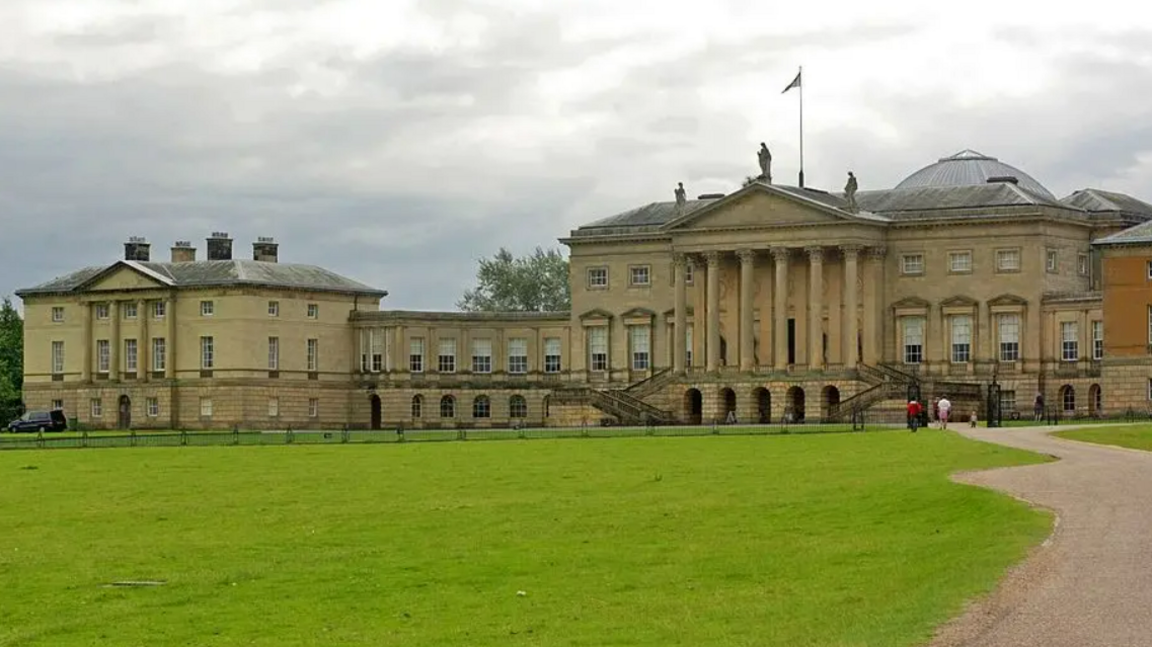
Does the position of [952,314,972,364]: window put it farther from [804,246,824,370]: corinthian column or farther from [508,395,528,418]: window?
[508,395,528,418]: window

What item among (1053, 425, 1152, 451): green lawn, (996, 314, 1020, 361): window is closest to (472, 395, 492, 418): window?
(996, 314, 1020, 361): window

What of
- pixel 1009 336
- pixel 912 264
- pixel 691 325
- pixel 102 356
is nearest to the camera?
pixel 1009 336

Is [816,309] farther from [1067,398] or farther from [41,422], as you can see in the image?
[41,422]

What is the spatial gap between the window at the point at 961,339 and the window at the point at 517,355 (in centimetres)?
2757

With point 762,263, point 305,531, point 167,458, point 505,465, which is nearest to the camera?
point 305,531

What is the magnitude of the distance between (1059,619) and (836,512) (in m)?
18.7

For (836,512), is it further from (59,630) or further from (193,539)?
(59,630)

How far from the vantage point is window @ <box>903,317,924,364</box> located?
122m

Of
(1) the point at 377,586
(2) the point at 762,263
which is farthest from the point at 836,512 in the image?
(2) the point at 762,263

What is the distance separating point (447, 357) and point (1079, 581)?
110 metres

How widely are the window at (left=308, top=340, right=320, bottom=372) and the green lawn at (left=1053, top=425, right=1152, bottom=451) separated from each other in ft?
207

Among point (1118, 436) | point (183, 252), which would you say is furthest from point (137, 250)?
point (1118, 436)

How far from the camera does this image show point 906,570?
1326 inches

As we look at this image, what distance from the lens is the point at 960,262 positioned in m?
121
